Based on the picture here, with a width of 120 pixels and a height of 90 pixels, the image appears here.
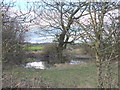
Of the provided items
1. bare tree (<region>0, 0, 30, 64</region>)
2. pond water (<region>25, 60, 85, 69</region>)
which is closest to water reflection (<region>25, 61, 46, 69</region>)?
pond water (<region>25, 60, 85, 69</region>)

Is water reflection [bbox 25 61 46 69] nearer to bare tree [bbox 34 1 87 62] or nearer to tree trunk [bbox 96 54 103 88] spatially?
bare tree [bbox 34 1 87 62]

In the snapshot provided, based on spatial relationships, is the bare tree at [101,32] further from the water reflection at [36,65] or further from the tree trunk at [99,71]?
the water reflection at [36,65]

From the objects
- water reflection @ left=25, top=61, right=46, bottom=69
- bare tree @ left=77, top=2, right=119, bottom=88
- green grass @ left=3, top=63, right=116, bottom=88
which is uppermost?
bare tree @ left=77, top=2, right=119, bottom=88

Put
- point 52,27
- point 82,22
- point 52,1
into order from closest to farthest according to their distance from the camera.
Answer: point 82,22 < point 52,1 < point 52,27

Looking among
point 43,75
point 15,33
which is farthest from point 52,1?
point 43,75

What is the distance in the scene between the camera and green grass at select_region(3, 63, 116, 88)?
2.03m

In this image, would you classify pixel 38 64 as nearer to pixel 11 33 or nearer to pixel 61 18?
pixel 11 33

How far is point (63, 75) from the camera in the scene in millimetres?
2336

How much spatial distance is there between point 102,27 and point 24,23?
968 millimetres

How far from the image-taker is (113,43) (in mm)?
1658

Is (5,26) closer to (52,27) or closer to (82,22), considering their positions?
(52,27)

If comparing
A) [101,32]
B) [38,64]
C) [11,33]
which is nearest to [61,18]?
[101,32]

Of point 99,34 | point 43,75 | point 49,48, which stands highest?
point 99,34

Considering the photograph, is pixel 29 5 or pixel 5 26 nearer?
pixel 5 26
